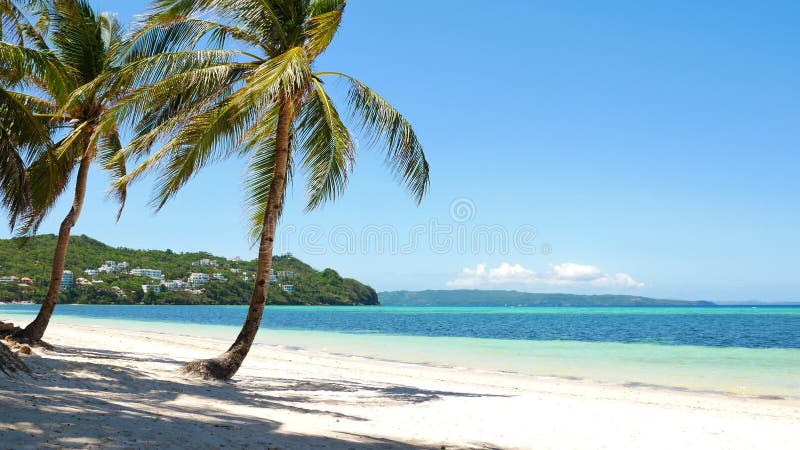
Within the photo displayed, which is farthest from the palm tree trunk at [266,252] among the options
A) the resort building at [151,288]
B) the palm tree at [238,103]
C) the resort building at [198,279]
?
the resort building at [198,279]

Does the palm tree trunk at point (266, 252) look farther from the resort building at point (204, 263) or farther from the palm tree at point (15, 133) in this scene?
the resort building at point (204, 263)

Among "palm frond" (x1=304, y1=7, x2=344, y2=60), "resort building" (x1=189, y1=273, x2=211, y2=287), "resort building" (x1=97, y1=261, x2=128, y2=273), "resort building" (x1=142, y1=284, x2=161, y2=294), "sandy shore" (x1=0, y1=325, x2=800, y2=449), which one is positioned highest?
"palm frond" (x1=304, y1=7, x2=344, y2=60)

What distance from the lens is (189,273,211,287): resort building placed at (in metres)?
103

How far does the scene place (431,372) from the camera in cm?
1553

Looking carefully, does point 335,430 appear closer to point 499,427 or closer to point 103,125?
point 499,427

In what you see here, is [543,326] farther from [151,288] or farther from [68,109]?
[151,288]

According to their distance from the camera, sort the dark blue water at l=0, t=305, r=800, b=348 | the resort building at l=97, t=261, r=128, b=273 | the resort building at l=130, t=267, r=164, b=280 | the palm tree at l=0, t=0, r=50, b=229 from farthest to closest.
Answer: the resort building at l=130, t=267, r=164, b=280
the resort building at l=97, t=261, r=128, b=273
the dark blue water at l=0, t=305, r=800, b=348
the palm tree at l=0, t=0, r=50, b=229

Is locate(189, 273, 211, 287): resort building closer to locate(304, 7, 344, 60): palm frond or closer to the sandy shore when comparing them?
the sandy shore

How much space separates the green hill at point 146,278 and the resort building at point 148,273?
0.69 m

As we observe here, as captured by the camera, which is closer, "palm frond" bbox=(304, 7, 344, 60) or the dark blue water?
"palm frond" bbox=(304, 7, 344, 60)

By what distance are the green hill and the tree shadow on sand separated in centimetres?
5588

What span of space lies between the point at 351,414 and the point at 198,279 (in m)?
103

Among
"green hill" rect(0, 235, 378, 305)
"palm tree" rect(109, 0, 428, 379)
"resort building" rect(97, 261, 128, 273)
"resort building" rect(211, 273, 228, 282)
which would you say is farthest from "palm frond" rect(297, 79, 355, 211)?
"resort building" rect(211, 273, 228, 282)

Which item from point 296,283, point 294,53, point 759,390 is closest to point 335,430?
point 294,53
